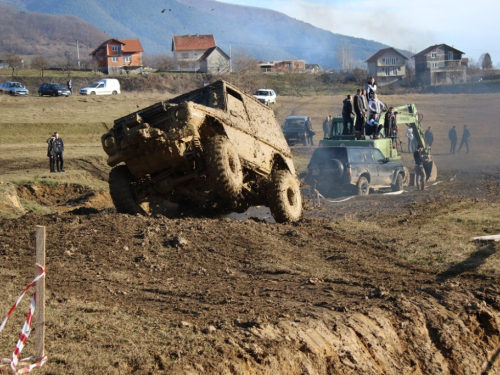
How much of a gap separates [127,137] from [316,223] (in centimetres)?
430

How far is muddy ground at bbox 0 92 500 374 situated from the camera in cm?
648

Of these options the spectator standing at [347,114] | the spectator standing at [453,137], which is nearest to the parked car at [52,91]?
the spectator standing at [453,137]

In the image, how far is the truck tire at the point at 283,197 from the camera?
13836mm

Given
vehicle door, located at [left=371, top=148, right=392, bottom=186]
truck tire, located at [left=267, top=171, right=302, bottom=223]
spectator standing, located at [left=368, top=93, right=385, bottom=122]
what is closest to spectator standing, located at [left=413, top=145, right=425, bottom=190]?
vehicle door, located at [left=371, top=148, right=392, bottom=186]

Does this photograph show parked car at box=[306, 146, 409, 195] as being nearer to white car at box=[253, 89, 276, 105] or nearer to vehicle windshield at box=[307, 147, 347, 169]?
vehicle windshield at box=[307, 147, 347, 169]

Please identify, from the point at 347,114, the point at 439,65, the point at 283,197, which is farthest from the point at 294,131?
the point at 439,65

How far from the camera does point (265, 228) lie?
12633 mm

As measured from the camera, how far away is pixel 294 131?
1422 inches

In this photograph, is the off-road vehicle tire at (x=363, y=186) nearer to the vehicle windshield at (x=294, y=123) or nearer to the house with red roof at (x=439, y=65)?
the vehicle windshield at (x=294, y=123)

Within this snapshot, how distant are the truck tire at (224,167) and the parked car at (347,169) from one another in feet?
27.2

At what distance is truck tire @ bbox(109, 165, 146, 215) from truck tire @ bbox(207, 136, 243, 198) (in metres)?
1.73

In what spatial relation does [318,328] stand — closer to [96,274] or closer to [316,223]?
[96,274]

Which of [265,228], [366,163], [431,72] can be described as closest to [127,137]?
[265,228]

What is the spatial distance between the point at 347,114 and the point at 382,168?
2141 mm
